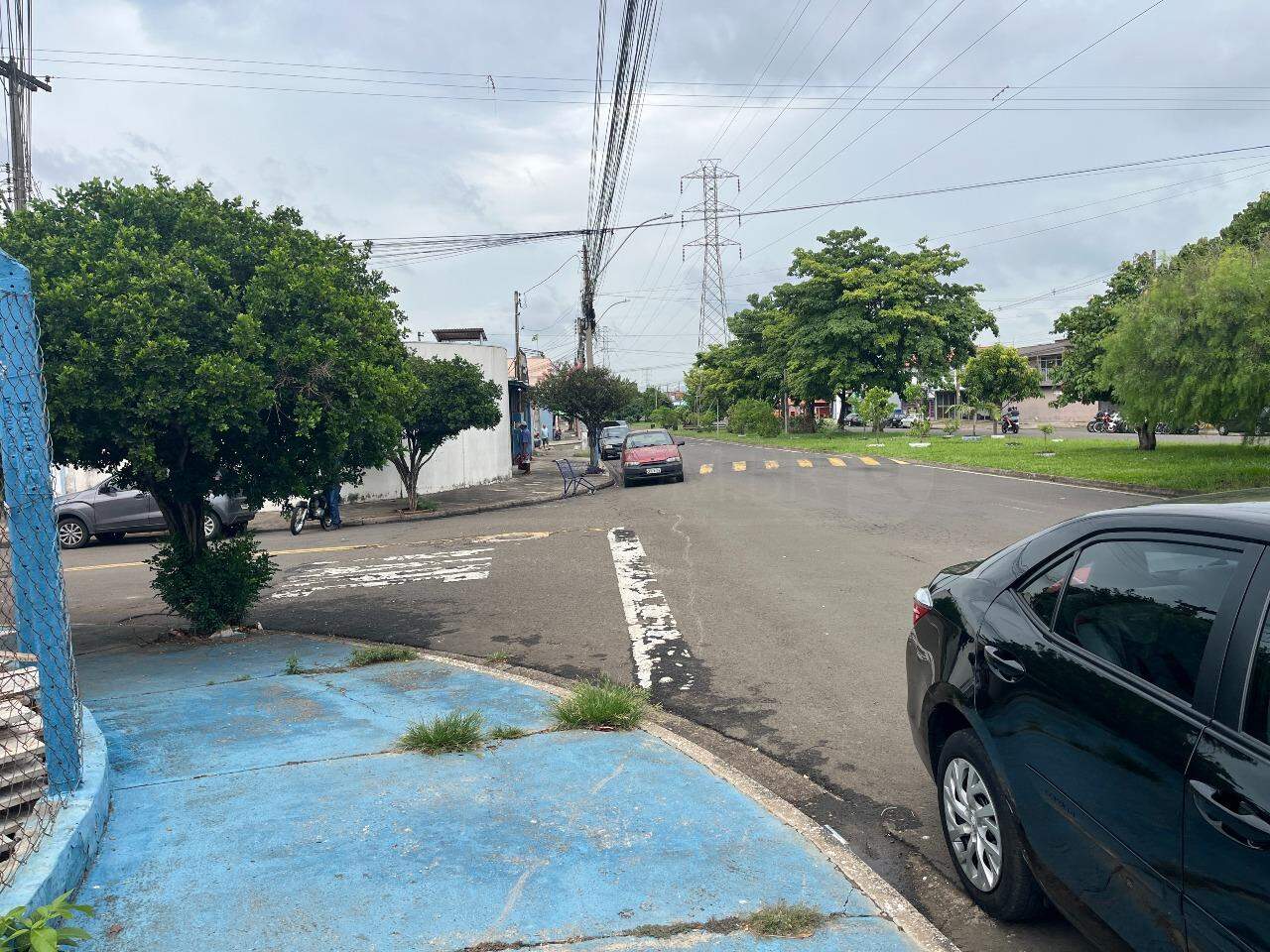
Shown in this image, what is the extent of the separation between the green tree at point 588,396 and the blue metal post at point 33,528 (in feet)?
89.0

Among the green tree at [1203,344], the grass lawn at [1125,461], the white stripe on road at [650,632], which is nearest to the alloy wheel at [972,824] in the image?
the white stripe on road at [650,632]

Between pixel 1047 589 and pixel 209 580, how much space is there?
750 centimetres

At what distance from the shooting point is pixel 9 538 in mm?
3773

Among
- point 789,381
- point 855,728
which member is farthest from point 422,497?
point 789,381

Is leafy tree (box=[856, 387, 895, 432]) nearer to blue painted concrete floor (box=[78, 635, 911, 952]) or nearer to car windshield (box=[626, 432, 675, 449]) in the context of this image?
car windshield (box=[626, 432, 675, 449])

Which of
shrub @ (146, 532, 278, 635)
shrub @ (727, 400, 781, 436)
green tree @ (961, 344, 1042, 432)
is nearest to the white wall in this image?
shrub @ (146, 532, 278, 635)

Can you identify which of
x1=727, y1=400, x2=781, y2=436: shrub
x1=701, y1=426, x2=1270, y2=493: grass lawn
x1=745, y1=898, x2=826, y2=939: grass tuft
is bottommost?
x1=745, y1=898, x2=826, y2=939: grass tuft

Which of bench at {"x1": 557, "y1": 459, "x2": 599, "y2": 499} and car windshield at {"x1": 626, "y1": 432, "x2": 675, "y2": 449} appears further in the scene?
car windshield at {"x1": 626, "y1": 432, "x2": 675, "y2": 449}

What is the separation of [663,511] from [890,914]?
14468mm

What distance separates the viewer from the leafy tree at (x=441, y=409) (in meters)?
20.4

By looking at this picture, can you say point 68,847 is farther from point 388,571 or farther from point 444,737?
point 388,571

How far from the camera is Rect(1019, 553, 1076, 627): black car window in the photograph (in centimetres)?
322

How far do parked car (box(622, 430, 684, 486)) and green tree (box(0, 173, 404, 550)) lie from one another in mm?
15935

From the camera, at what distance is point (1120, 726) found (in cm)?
260
